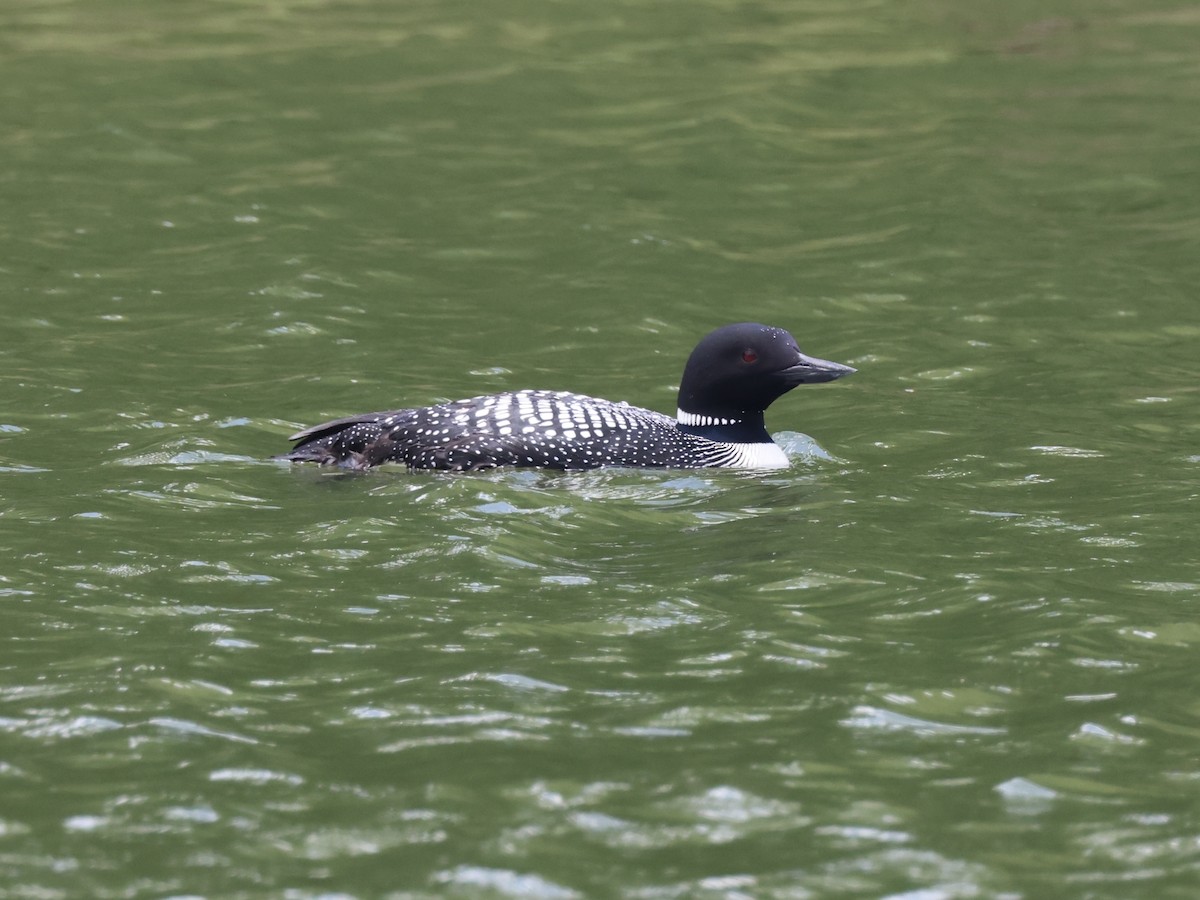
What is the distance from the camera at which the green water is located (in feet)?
15.6

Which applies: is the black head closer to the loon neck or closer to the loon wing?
the loon neck

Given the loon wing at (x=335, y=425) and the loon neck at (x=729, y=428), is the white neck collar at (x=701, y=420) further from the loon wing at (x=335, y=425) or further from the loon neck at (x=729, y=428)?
the loon wing at (x=335, y=425)

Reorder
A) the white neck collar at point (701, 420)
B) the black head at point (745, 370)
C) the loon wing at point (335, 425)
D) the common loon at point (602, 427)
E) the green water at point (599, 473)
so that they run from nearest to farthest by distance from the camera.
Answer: the green water at point (599, 473) → the common loon at point (602, 427) → the loon wing at point (335, 425) → the black head at point (745, 370) → the white neck collar at point (701, 420)

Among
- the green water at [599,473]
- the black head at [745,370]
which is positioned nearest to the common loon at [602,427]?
the black head at [745,370]

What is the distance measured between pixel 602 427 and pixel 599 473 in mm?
209

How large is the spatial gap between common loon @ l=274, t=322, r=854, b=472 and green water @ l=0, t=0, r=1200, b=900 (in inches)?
7.1

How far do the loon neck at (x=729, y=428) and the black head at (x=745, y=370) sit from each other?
0.02 metres

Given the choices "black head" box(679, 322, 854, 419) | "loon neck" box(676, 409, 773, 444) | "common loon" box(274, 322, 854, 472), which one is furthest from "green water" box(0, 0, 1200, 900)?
"black head" box(679, 322, 854, 419)

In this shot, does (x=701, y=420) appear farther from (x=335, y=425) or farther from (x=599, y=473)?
(x=335, y=425)

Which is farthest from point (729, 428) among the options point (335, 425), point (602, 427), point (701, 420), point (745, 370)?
point (335, 425)

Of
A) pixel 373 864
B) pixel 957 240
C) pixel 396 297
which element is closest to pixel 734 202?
pixel 957 240

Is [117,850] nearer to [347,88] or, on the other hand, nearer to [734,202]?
[734,202]

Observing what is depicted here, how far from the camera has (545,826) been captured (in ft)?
15.3

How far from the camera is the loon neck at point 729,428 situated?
28.1ft
